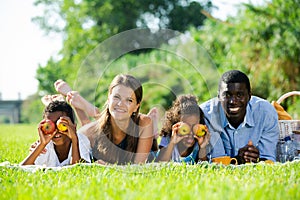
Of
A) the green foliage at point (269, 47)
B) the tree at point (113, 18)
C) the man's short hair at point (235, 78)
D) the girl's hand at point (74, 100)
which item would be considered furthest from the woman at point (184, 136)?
the tree at point (113, 18)

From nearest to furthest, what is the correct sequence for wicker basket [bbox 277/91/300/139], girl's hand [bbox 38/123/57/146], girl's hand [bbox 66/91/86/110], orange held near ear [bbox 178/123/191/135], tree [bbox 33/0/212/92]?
girl's hand [bbox 38/123/57/146] < orange held near ear [bbox 178/123/191/135] < wicker basket [bbox 277/91/300/139] < girl's hand [bbox 66/91/86/110] < tree [bbox 33/0/212/92]

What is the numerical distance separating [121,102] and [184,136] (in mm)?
646

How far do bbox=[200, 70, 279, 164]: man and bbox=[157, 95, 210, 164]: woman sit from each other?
0.15 m

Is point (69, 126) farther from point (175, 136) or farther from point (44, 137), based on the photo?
point (175, 136)

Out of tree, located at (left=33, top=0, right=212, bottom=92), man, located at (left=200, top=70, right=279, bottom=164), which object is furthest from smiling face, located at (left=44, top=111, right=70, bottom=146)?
tree, located at (left=33, top=0, right=212, bottom=92)

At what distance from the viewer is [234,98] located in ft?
14.1

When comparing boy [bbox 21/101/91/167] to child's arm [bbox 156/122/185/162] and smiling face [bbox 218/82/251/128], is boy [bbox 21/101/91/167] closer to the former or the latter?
→ child's arm [bbox 156/122/185/162]

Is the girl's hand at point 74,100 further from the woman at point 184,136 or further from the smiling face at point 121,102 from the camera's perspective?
the woman at point 184,136

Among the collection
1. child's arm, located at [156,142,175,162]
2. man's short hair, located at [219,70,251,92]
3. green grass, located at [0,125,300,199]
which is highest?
man's short hair, located at [219,70,251,92]

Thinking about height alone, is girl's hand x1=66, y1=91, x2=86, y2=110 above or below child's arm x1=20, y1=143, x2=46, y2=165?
above

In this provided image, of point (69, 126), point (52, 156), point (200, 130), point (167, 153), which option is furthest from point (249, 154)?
point (52, 156)

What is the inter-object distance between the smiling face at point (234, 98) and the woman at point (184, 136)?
0.28 m

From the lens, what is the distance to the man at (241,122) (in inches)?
172

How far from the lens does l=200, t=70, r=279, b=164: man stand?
14.3 feet
